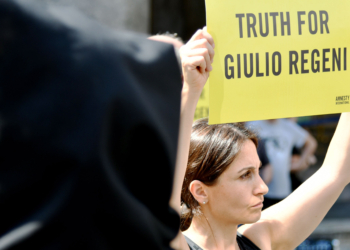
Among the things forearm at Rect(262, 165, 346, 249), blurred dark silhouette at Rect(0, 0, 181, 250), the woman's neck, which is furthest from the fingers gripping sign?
forearm at Rect(262, 165, 346, 249)

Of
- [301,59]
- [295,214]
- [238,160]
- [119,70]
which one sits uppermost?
[301,59]

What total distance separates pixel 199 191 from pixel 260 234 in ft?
1.19

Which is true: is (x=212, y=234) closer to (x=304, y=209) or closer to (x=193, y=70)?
(x=304, y=209)

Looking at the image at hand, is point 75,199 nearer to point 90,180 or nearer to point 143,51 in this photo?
point 90,180

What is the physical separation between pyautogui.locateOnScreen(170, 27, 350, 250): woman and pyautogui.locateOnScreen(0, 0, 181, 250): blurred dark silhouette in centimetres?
106

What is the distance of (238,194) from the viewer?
1665 millimetres

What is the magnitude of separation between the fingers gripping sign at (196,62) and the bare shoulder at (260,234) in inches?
35.8

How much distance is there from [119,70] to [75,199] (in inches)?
7.2

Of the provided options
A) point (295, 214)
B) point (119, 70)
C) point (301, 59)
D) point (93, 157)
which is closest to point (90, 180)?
point (93, 157)

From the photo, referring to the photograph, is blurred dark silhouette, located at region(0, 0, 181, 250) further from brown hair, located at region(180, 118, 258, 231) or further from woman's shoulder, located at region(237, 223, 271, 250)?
woman's shoulder, located at region(237, 223, 271, 250)

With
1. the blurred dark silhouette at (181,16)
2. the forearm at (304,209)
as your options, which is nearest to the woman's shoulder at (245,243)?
the forearm at (304,209)

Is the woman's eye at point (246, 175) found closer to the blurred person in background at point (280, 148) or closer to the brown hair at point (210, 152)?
the brown hair at point (210, 152)

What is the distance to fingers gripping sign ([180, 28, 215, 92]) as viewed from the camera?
3.84 ft

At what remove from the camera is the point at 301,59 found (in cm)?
151
